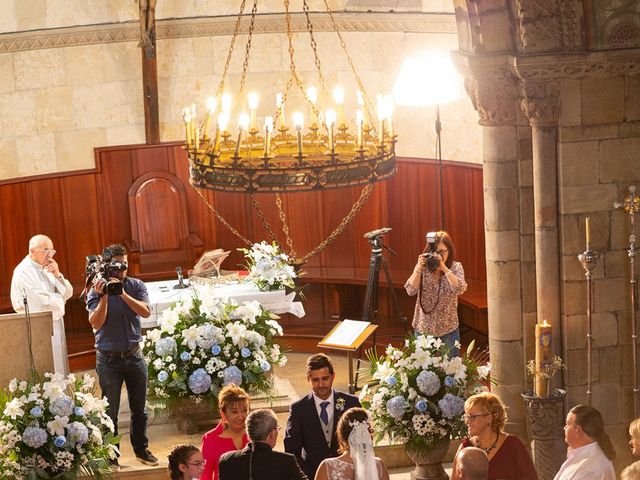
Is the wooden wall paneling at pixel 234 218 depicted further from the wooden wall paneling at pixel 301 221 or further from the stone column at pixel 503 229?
the stone column at pixel 503 229

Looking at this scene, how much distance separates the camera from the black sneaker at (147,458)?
948cm

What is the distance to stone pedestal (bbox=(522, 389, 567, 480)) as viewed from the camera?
8742 mm

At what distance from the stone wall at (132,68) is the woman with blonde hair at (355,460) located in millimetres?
6575

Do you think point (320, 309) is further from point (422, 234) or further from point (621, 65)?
point (621, 65)

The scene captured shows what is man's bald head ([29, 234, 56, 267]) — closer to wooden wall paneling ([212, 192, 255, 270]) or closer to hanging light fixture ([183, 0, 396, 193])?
hanging light fixture ([183, 0, 396, 193])

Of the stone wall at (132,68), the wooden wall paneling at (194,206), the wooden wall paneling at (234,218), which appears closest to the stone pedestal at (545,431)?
the stone wall at (132,68)

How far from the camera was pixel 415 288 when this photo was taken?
9.98 metres

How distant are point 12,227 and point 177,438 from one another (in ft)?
12.5

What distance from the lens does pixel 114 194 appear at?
13.7m

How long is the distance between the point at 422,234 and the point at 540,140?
4.81m

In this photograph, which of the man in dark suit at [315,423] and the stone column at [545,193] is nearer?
the man in dark suit at [315,423]

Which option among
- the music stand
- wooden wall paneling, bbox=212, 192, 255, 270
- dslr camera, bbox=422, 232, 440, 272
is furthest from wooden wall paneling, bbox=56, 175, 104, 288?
dslr camera, bbox=422, 232, 440, 272

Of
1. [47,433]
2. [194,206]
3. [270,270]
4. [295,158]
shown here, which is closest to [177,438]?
[270,270]

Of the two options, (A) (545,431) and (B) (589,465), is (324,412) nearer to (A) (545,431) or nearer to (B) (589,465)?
(B) (589,465)
